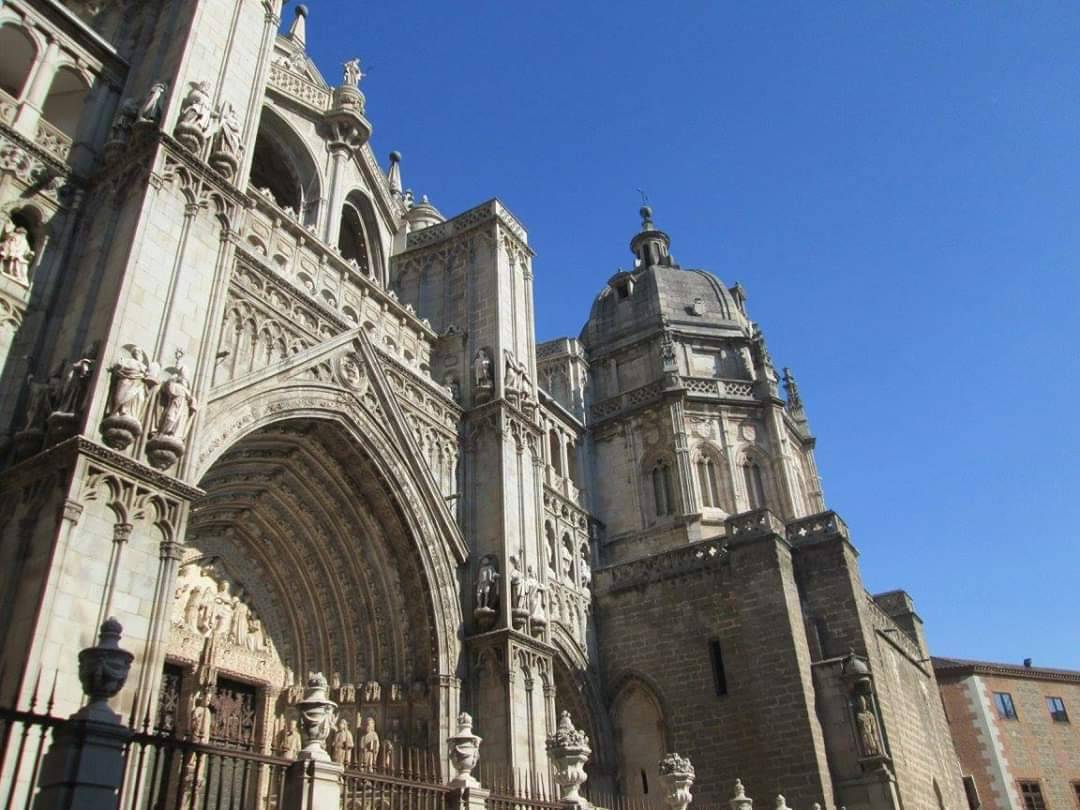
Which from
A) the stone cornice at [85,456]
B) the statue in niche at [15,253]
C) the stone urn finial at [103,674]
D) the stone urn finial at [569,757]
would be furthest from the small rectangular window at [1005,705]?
the stone urn finial at [103,674]

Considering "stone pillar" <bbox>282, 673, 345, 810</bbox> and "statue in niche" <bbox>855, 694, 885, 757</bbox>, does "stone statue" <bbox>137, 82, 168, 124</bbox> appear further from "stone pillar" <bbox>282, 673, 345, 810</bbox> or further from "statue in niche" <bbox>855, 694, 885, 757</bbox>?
"statue in niche" <bbox>855, 694, 885, 757</bbox>

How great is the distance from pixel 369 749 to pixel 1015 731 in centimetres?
3153

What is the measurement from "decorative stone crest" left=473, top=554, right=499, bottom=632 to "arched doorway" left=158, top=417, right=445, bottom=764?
1.03 meters

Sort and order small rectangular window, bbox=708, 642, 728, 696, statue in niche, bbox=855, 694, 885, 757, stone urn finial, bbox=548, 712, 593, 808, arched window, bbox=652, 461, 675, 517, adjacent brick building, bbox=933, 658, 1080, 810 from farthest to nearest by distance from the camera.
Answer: adjacent brick building, bbox=933, 658, 1080, 810
arched window, bbox=652, 461, 675, 517
small rectangular window, bbox=708, 642, 728, 696
statue in niche, bbox=855, 694, 885, 757
stone urn finial, bbox=548, 712, 593, 808

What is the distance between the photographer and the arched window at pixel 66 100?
15.8 meters

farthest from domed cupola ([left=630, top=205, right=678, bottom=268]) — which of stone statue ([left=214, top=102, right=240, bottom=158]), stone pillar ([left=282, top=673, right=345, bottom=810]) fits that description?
stone pillar ([left=282, top=673, right=345, bottom=810])

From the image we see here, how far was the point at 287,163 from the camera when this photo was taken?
941 inches

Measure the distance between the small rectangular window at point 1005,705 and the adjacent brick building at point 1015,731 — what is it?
41 millimetres

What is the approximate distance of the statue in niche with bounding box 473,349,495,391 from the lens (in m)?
22.4

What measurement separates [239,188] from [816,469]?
24382 millimetres

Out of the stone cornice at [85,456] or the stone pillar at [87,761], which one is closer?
the stone pillar at [87,761]

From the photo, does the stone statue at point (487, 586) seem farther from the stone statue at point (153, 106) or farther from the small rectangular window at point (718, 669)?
the stone statue at point (153, 106)

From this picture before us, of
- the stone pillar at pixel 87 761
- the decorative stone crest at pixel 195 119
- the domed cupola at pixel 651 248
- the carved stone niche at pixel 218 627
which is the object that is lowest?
Answer: the stone pillar at pixel 87 761

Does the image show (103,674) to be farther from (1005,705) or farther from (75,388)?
(1005,705)
